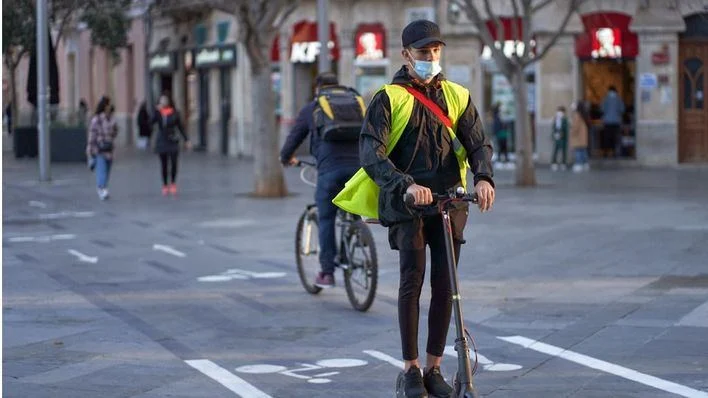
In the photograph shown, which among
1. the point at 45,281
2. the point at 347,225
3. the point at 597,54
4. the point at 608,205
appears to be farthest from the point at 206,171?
the point at 347,225

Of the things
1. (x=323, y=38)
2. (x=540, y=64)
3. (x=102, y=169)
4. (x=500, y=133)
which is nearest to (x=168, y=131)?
(x=102, y=169)

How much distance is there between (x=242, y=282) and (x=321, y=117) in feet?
7.35

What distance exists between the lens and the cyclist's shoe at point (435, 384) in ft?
23.2

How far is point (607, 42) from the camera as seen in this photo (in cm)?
3522

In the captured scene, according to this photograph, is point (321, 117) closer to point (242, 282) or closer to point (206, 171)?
point (242, 282)

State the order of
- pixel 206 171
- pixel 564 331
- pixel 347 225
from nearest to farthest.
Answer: pixel 564 331, pixel 347 225, pixel 206 171

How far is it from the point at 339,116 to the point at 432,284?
4.37 metres

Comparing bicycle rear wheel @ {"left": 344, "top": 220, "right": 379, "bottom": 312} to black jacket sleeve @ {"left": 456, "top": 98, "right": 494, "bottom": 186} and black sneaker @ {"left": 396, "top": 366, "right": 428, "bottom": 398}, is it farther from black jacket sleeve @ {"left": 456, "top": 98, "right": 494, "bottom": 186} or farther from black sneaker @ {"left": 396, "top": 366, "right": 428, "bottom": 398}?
black jacket sleeve @ {"left": 456, "top": 98, "right": 494, "bottom": 186}

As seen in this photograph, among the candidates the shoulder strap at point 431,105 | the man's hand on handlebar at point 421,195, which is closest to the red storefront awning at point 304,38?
the shoulder strap at point 431,105

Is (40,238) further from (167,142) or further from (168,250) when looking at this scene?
(167,142)

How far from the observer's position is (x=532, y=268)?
13.8 meters

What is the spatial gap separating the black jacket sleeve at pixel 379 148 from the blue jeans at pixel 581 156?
2736 centimetres

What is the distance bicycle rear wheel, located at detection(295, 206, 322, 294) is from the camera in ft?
39.6

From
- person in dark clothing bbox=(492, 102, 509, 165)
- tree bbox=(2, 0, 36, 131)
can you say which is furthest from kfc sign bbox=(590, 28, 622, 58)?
tree bbox=(2, 0, 36, 131)
